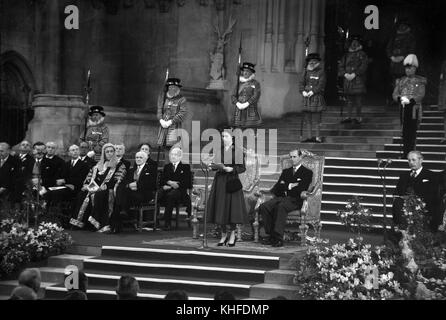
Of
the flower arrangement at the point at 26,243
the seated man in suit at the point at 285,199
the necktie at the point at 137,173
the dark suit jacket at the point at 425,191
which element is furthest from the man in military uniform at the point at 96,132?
the dark suit jacket at the point at 425,191

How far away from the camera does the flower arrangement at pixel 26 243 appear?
11.2 m

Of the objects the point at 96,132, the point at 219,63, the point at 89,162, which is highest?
the point at 219,63

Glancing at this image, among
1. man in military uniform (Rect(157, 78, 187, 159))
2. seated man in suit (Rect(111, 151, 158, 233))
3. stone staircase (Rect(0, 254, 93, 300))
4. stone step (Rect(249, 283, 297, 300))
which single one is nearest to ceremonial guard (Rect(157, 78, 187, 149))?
man in military uniform (Rect(157, 78, 187, 159))

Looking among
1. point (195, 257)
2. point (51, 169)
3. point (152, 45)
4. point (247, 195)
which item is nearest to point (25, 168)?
point (51, 169)

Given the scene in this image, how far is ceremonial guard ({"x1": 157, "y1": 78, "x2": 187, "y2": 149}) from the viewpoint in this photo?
1570 centimetres

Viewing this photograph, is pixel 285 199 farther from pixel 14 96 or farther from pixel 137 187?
pixel 14 96

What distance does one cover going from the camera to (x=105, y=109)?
691 inches

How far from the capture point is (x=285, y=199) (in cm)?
1209

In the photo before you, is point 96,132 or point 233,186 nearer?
point 233,186

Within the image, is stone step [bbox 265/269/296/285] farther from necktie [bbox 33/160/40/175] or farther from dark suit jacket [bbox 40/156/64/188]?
necktie [bbox 33/160/40/175]

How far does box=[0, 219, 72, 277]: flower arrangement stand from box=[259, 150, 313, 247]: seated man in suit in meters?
2.62

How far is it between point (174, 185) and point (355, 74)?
5.27 m
